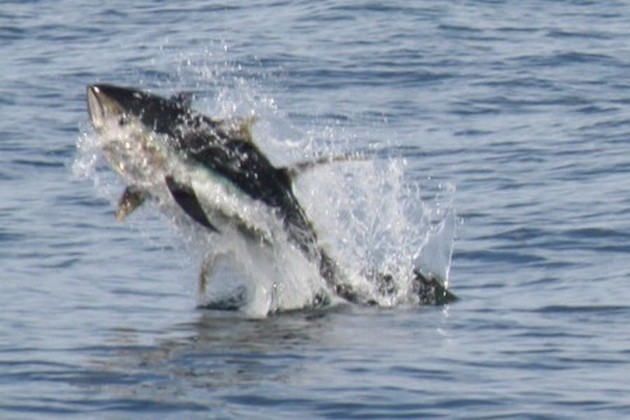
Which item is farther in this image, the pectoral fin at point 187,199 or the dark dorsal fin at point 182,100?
the dark dorsal fin at point 182,100

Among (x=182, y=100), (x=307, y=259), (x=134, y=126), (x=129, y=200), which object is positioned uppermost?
(x=182, y=100)

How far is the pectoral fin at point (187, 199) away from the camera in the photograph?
1245 centimetres

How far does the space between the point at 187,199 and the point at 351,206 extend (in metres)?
2.96

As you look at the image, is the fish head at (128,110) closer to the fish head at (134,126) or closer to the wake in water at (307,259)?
the fish head at (134,126)

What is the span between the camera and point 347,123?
21.0 metres

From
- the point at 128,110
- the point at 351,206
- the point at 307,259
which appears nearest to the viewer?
the point at 128,110

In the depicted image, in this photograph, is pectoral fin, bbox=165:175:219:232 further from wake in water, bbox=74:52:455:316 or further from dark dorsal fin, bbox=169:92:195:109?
dark dorsal fin, bbox=169:92:195:109

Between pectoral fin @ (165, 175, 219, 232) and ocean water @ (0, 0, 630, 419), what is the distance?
68cm

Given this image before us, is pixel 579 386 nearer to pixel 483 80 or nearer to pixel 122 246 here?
pixel 122 246

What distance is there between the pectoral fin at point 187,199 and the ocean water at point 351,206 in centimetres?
68

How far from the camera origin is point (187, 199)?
12453 mm

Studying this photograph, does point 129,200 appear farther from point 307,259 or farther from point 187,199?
point 307,259

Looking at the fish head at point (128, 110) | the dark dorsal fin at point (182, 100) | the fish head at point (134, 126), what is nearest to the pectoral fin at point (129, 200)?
the fish head at point (134, 126)

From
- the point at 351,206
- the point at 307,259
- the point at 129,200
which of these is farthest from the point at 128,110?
the point at 351,206
